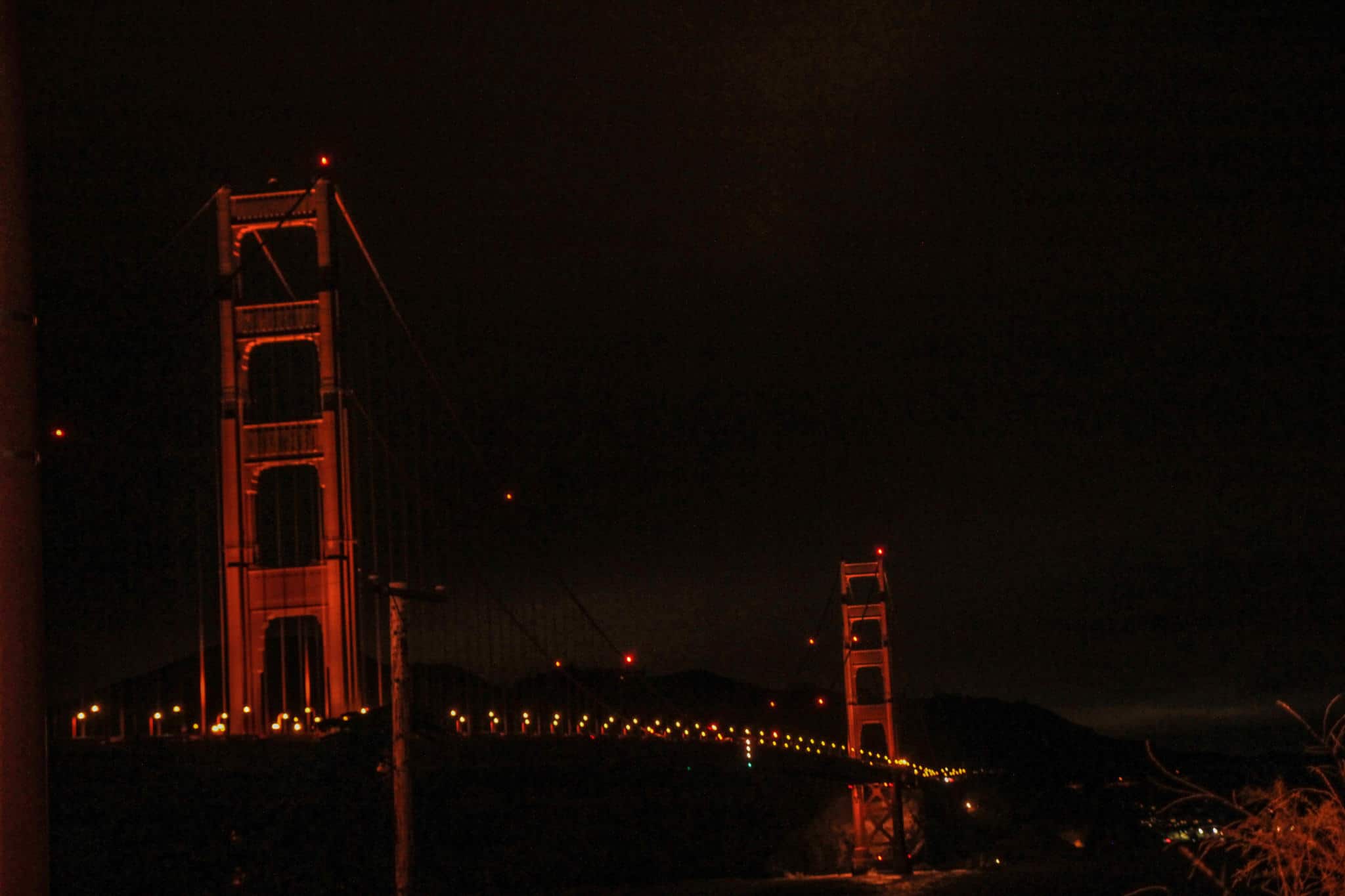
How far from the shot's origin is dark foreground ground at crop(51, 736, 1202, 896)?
2009 cm

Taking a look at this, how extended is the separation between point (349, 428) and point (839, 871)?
3532 centimetres

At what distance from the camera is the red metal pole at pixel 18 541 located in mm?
2752

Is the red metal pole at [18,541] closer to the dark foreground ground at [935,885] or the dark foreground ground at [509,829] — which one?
the dark foreground ground at [509,829]

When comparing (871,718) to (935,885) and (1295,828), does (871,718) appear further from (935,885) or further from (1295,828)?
(1295,828)

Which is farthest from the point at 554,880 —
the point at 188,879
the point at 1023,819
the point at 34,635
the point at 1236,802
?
the point at 1023,819

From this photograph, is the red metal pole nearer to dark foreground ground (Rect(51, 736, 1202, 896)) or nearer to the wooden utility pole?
the wooden utility pole

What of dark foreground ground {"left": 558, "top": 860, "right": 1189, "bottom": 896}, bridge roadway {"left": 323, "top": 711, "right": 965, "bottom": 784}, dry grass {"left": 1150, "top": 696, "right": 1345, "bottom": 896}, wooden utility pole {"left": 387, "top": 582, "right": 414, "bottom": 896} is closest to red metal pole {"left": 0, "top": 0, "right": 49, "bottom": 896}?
dry grass {"left": 1150, "top": 696, "right": 1345, "bottom": 896}

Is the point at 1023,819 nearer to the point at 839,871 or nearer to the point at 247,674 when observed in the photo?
the point at 839,871

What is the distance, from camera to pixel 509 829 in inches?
1502

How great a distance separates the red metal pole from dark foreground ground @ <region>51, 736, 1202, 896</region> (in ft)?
51.6

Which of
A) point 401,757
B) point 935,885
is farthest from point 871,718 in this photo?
point 401,757

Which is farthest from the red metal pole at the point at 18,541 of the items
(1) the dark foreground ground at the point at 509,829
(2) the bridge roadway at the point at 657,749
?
(2) the bridge roadway at the point at 657,749

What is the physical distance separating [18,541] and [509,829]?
36.6 metres

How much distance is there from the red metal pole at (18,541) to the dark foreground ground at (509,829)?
15713 millimetres
